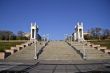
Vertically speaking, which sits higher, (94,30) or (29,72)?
(94,30)

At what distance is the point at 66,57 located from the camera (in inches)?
1582

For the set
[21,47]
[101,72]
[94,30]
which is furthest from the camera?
[94,30]

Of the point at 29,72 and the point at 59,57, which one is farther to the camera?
the point at 59,57

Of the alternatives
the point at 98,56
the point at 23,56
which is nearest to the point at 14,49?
the point at 23,56

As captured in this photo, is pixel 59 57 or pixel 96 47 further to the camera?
pixel 96 47

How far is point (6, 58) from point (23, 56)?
9.91 ft

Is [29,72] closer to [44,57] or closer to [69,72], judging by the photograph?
[69,72]

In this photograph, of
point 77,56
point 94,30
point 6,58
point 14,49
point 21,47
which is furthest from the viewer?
point 94,30

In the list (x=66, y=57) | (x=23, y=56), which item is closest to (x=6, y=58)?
(x=23, y=56)

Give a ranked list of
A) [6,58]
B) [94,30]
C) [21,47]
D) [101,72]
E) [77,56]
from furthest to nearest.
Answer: [94,30]
[21,47]
[77,56]
[6,58]
[101,72]

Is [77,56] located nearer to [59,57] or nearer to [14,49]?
[59,57]

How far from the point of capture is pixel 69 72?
20047mm

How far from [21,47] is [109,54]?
1576 cm

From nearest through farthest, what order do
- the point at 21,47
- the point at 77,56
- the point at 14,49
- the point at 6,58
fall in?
the point at 6,58 → the point at 77,56 → the point at 14,49 → the point at 21,47
